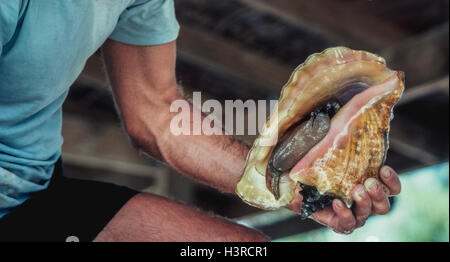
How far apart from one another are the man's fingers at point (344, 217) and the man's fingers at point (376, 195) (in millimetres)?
33

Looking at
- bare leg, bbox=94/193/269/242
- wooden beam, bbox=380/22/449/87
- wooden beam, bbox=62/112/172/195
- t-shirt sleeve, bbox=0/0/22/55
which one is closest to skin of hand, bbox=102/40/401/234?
bare leg, bbox=94/193/269/242

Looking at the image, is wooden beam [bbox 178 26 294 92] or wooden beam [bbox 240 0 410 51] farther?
wooden beam [bbox 178 26 294 92]

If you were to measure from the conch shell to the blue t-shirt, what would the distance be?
0.30 m

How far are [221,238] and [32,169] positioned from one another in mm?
300

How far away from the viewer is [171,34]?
4.05ft

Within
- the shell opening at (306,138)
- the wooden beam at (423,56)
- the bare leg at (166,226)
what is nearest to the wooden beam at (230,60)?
the wooden beam at (423,56)

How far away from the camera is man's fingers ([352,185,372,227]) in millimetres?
909

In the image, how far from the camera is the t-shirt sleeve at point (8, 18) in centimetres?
88

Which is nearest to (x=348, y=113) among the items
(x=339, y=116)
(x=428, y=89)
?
(x=339, y=116)

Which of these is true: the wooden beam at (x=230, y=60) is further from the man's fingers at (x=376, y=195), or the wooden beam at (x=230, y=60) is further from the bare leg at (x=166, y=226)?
the man's fingers at (x=376, y=195)

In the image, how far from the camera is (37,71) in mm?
960

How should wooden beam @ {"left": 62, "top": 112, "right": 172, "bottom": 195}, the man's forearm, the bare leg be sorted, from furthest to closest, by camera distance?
wooden beam @ {"left": 62, "top": 112, "right": 172, "bottom": 195} < the man's forearm < the bare leg

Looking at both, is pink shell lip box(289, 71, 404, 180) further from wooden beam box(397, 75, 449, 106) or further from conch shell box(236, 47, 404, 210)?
wooden beam box(397, 75, 449, 106)
